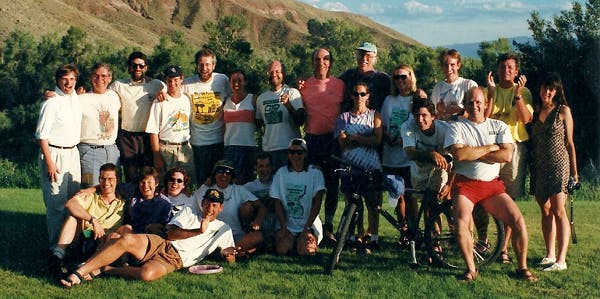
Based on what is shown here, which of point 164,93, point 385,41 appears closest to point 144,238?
point 164,93

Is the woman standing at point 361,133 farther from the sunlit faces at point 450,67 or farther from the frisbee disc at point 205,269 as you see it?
the frisbee disc at point 205,269

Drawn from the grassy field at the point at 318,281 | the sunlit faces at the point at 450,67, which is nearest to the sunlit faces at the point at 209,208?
the grassy field at the point at 318,281

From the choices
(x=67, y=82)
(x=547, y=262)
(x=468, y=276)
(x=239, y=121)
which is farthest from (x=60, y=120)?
(x=547, y=262)

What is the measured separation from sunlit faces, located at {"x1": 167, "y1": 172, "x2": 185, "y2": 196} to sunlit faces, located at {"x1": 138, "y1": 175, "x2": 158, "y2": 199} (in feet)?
0.85

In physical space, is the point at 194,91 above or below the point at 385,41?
below

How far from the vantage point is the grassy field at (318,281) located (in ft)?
20.9

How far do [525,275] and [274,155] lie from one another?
10.6 ft

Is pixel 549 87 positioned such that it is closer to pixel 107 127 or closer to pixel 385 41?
pixel 107 127

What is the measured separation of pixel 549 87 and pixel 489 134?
96 centimetres

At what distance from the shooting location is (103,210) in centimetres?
740

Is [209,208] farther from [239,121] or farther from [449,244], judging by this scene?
[449,244]

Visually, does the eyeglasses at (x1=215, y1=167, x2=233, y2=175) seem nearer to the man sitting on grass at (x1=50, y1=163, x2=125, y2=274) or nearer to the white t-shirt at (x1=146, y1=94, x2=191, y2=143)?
the white t-shirt at (x1=146, y1=94, x2=191, y2=143)

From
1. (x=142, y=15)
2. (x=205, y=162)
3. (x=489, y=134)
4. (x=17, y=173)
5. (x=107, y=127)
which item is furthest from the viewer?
(x=142, y=15)

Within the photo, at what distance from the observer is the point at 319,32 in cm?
8650
